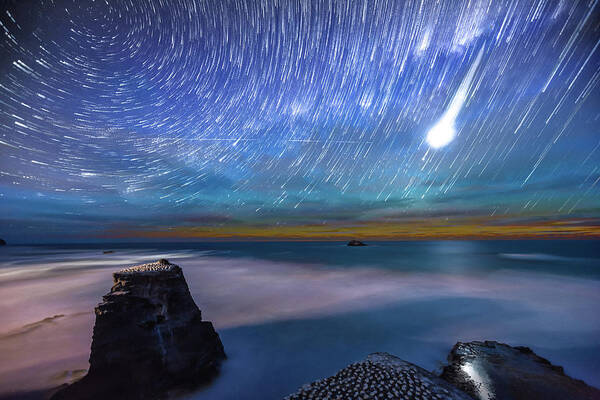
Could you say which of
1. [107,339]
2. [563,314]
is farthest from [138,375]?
[563,314]

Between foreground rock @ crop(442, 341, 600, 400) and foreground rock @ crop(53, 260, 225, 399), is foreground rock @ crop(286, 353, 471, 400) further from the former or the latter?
foreground rock @ crop(53, 260, 225, 399)

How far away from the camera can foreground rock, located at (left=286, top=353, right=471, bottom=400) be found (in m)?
5.45

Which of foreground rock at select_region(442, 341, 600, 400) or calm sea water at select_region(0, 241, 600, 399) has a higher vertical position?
foreground rock at select_region(442, 341, 600, 400)

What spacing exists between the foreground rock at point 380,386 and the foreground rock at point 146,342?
376 cm

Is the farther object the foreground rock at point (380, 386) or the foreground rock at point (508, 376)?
the foreground rock at point (508, 376)

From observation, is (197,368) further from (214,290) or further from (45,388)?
(214,290)

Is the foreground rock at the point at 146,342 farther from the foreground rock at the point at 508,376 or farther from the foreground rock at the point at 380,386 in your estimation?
the foreground rock at the point at 508,376

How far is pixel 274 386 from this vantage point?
795cm

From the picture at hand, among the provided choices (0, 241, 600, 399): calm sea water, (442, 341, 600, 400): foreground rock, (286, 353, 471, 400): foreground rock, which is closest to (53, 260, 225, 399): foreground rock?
(0, 241, 600, 399): calm sea water

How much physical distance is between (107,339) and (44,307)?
15.9 m

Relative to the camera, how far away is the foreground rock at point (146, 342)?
648 centimetres

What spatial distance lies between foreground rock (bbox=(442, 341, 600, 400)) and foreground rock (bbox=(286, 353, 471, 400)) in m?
1.50

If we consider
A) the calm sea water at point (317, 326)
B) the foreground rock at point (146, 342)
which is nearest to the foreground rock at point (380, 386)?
the calm sea water at point (317, 326)

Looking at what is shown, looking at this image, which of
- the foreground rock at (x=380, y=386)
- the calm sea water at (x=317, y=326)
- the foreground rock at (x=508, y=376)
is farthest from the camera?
the calm sea water at (x=317, y=326)
